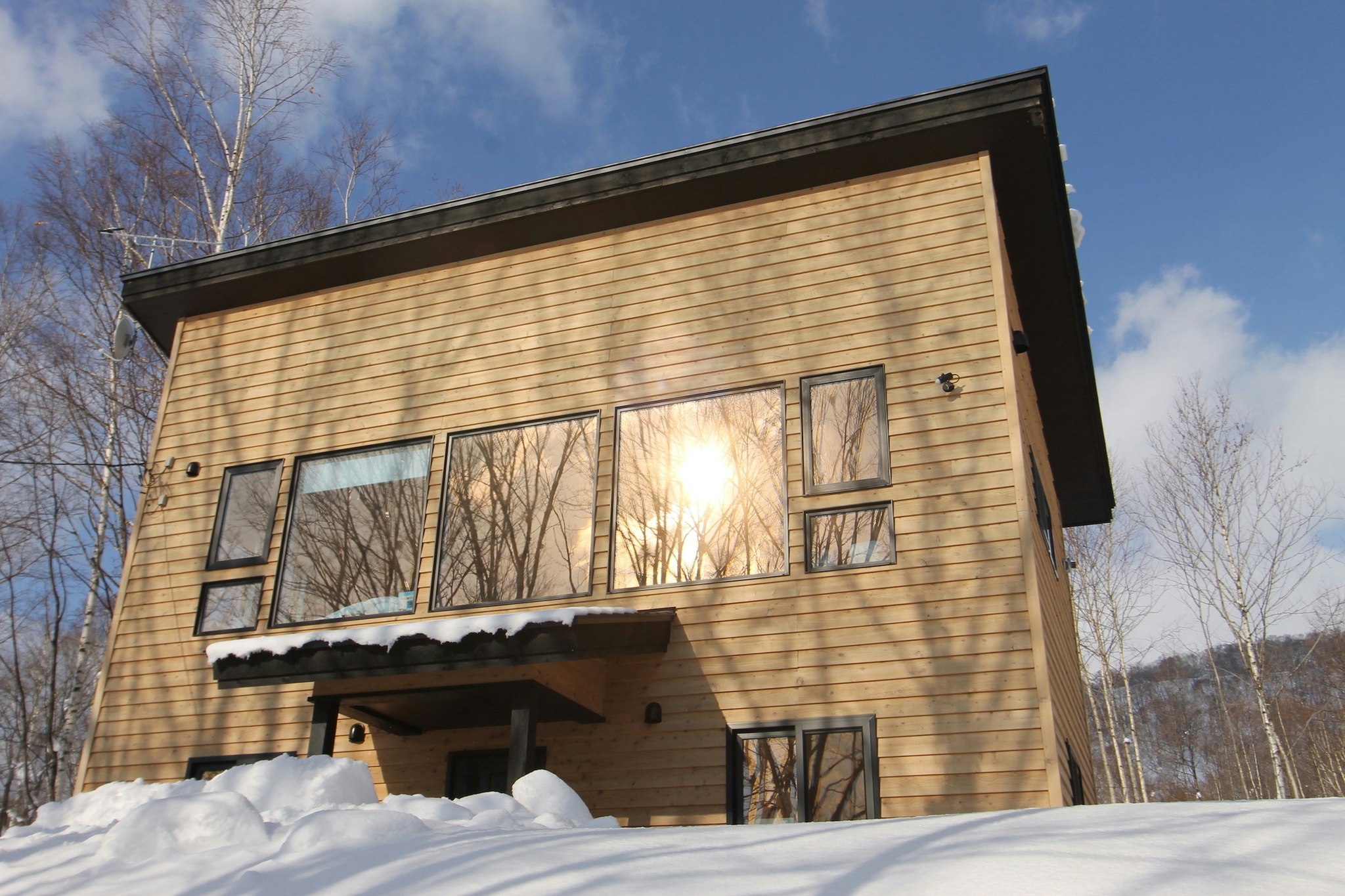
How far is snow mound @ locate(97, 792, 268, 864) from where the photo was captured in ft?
12.6

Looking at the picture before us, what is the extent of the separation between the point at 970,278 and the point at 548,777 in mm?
4526

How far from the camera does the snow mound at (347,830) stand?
3500mm

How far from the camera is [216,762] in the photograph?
A: 812cm

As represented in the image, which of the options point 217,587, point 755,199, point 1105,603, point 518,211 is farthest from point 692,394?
point 1105,603

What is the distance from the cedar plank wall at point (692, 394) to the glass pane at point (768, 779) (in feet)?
0.54

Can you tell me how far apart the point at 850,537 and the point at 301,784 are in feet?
12.2

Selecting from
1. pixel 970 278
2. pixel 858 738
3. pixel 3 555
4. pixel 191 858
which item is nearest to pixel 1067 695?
pixel 858 738

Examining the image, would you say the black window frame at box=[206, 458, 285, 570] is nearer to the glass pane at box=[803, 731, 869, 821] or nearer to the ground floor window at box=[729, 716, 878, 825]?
the ground floor window at box=[729, 716, 878, 825]

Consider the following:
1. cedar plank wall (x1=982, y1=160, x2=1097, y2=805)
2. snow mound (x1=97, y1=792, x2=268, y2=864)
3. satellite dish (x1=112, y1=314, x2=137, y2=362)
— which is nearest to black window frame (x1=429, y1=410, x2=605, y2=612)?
cedar plank wall (x1=982, y1=160, x2=1097, y2=805)

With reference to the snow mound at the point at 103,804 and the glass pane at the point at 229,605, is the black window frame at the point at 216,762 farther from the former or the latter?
the snow mound at the point at 103,804

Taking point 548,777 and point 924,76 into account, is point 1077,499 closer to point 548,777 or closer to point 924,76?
point 924,76

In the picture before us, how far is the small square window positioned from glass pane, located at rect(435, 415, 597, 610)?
1699 millimetres

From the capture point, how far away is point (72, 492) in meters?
17.2

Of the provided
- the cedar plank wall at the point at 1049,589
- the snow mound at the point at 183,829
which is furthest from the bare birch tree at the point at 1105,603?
the snow mound at the point at 183,829
